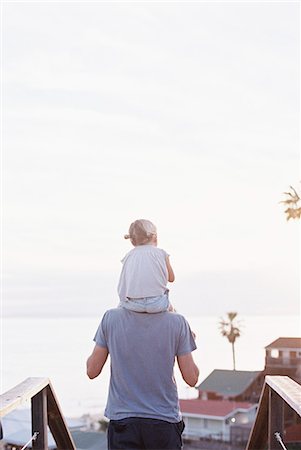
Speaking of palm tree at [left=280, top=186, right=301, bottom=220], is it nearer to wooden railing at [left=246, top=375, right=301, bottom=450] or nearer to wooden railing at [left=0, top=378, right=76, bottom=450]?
wooden railing at [left=246, top=375, right=301, bottom=450]

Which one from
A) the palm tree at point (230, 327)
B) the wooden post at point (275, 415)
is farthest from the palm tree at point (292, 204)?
the palm tree at point (230, 327)

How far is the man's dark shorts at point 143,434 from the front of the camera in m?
3.13

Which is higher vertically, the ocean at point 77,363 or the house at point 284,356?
the house at point 284,356

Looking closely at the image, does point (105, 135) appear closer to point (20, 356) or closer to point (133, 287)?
point (133, 287)

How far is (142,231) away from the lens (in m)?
3.16

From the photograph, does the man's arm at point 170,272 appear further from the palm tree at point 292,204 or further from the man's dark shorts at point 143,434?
the palm tree at point 292,204

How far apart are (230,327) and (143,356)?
4392cm

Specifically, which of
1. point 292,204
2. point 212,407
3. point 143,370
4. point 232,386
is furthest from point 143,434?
point 212,407

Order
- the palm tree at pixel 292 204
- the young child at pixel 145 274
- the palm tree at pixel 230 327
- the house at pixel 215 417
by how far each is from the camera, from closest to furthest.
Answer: the young child at pixel 145 274 < the palm tree at pixel 292 204 < the house at pixel 215 417 < the palm tree at pixel 230 327

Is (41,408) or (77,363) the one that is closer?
(41,408)

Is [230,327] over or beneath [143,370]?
beneath

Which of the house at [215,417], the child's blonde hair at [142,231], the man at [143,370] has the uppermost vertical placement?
the child's blonde hair at [142,231]

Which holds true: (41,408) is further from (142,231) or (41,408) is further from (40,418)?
(142,231)

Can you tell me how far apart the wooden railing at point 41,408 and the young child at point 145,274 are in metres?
0.53
